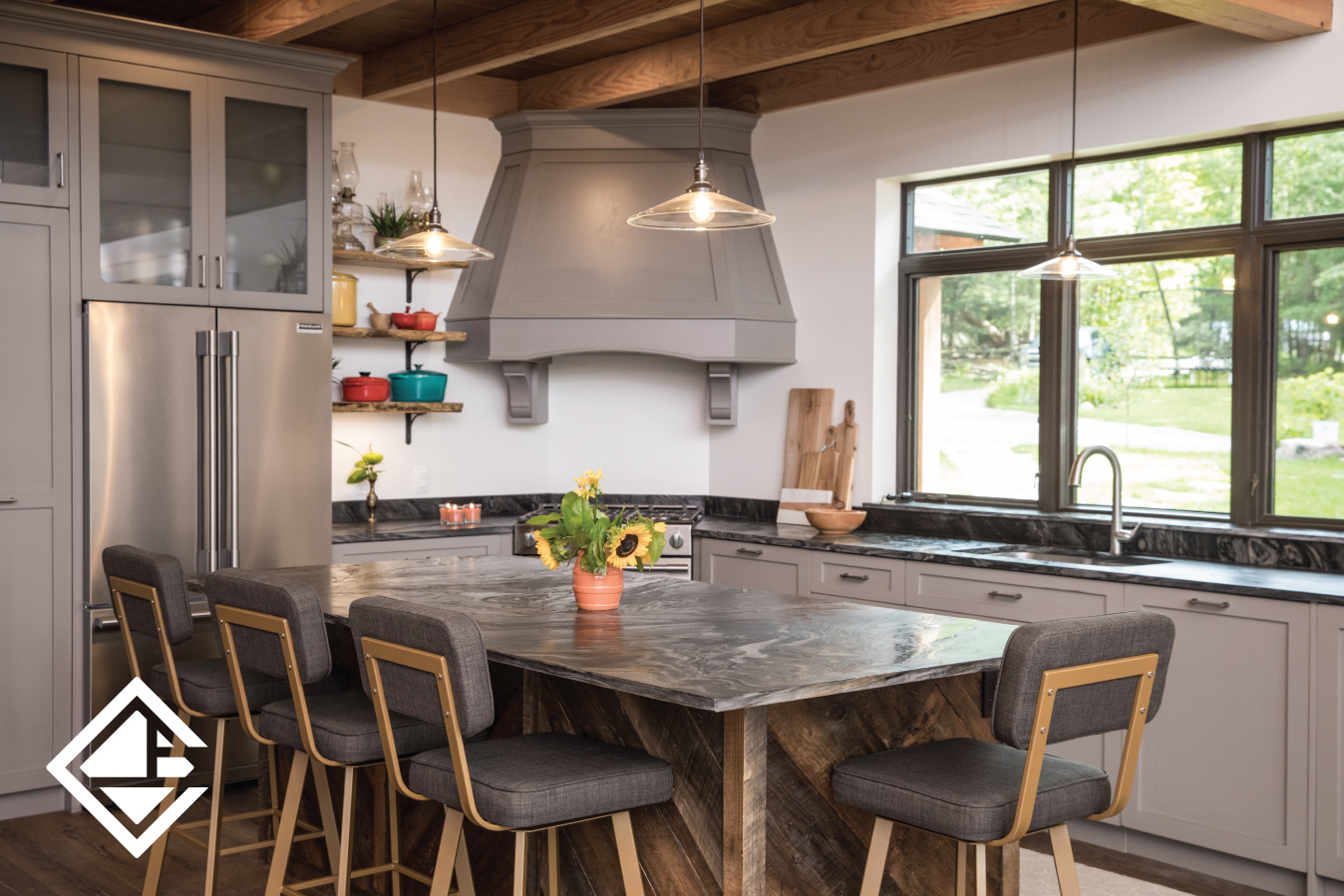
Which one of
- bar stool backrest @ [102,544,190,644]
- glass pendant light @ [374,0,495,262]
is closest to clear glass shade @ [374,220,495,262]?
glass pendant light @ [374,0,495,262]

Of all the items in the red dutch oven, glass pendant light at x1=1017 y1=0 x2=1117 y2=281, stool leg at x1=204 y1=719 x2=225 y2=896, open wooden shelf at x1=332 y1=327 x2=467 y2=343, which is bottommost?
stool leg at x1=204 y1=719 x2=225 y2=896

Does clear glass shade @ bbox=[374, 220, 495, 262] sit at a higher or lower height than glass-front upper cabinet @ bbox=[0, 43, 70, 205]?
lower

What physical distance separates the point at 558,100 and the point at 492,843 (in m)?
3.81

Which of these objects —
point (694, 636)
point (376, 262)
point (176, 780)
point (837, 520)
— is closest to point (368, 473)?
point (376, 262)

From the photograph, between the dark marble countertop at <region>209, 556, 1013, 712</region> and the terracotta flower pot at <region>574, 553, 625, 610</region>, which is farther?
the terracotta flower pot at <region>574, 553, 625, 610</region>

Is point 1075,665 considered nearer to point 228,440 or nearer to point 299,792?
point 299,792

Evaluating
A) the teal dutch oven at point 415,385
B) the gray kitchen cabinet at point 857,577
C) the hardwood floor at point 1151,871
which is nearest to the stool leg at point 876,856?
the hardwood floor at point 1151,871

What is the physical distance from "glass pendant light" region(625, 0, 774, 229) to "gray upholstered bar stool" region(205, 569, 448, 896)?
1.29 metres

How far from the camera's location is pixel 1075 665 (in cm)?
228

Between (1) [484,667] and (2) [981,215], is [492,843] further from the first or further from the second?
(2) [981,215]

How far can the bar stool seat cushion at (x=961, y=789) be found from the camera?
2275 mm

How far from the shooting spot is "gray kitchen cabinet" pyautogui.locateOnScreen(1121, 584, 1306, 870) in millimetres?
3654

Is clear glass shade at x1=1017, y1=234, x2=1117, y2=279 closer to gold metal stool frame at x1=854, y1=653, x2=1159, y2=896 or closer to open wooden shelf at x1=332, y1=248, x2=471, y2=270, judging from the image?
gold metal stool frame at x1=854, y1=653, x2=1159, y2=896

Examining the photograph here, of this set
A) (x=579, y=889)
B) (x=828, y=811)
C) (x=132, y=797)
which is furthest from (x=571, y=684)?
(x=132, y=797)
